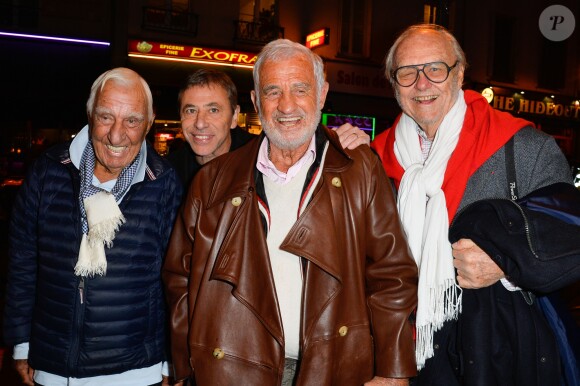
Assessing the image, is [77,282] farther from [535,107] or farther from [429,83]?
[535,107]

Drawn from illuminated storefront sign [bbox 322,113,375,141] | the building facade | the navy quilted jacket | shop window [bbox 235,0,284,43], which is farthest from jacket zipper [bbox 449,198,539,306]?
shop window [bbox 235,0,284,43]

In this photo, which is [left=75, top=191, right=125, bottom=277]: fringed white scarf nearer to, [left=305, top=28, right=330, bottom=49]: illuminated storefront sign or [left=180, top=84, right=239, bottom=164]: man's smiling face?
[left=180, top=84, right=239, bottom=164]: man's smiling face

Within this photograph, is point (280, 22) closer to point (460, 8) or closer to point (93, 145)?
point (460, 8)

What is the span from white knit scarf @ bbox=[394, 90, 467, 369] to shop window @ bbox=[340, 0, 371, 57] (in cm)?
1212

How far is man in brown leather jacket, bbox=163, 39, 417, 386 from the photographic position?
1.95 metres

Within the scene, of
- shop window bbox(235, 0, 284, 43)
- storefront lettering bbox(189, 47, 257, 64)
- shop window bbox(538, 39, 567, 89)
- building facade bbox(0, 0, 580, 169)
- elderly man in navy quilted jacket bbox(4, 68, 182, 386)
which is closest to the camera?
elderly man in navy quilted jacket bbox(4, 68, 182, 386)

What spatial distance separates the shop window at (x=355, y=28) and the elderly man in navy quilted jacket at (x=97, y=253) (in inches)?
481

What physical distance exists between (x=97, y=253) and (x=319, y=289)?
109 cm

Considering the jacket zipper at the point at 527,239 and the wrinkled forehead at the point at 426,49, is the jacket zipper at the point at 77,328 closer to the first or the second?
the jacket zipper at the point at 527,239

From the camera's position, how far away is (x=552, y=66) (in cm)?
1739

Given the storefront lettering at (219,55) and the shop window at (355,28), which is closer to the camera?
the storefront lettering at (219,55)

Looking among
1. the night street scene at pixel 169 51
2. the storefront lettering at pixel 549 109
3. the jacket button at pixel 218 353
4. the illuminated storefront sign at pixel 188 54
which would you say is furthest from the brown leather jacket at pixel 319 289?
the storefront lettering at pixel 549 109

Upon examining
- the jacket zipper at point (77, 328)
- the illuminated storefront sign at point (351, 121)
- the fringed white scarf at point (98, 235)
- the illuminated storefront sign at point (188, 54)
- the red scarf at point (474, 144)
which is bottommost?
the jacket zipper at point (77, 328)

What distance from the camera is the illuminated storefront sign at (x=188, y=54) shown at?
1120cm
